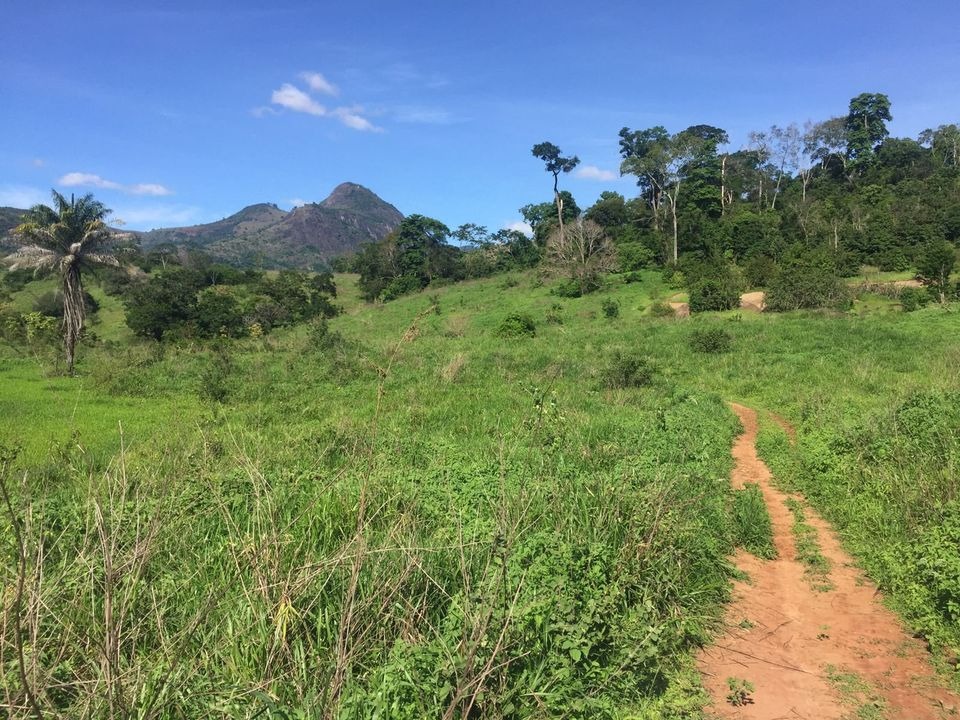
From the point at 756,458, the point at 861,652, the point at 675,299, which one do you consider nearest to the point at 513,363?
the point at 756,458

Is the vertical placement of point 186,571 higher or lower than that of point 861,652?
higher

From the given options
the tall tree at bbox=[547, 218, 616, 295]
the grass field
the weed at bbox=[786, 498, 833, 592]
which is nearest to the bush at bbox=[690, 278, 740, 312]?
the tall tree at bbox=[547, 218, 616, 295]

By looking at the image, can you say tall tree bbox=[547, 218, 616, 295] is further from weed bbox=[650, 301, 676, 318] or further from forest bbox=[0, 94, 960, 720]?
forest bbox=[0, 94, 960, 720]

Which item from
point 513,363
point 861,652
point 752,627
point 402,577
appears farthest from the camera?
point 513,363

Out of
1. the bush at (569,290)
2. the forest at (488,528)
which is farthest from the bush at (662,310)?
the forest at (488,528)

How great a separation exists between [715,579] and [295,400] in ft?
36.5

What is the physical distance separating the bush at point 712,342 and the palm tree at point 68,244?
24580 millimetres

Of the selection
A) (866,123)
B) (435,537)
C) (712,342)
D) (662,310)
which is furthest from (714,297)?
(866,123)

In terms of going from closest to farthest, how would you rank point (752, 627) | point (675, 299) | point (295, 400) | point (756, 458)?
point (752, 627) → point (756, 458) → point (295, 400) → point (675, 299)

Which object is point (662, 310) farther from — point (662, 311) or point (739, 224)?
point (739, 224)

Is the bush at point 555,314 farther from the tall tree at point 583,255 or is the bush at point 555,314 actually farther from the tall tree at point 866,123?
the tall tree at point 866,123

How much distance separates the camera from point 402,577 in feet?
9.71

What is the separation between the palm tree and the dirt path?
1035 inches

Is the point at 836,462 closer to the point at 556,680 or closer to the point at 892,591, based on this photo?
the point at 892,591
